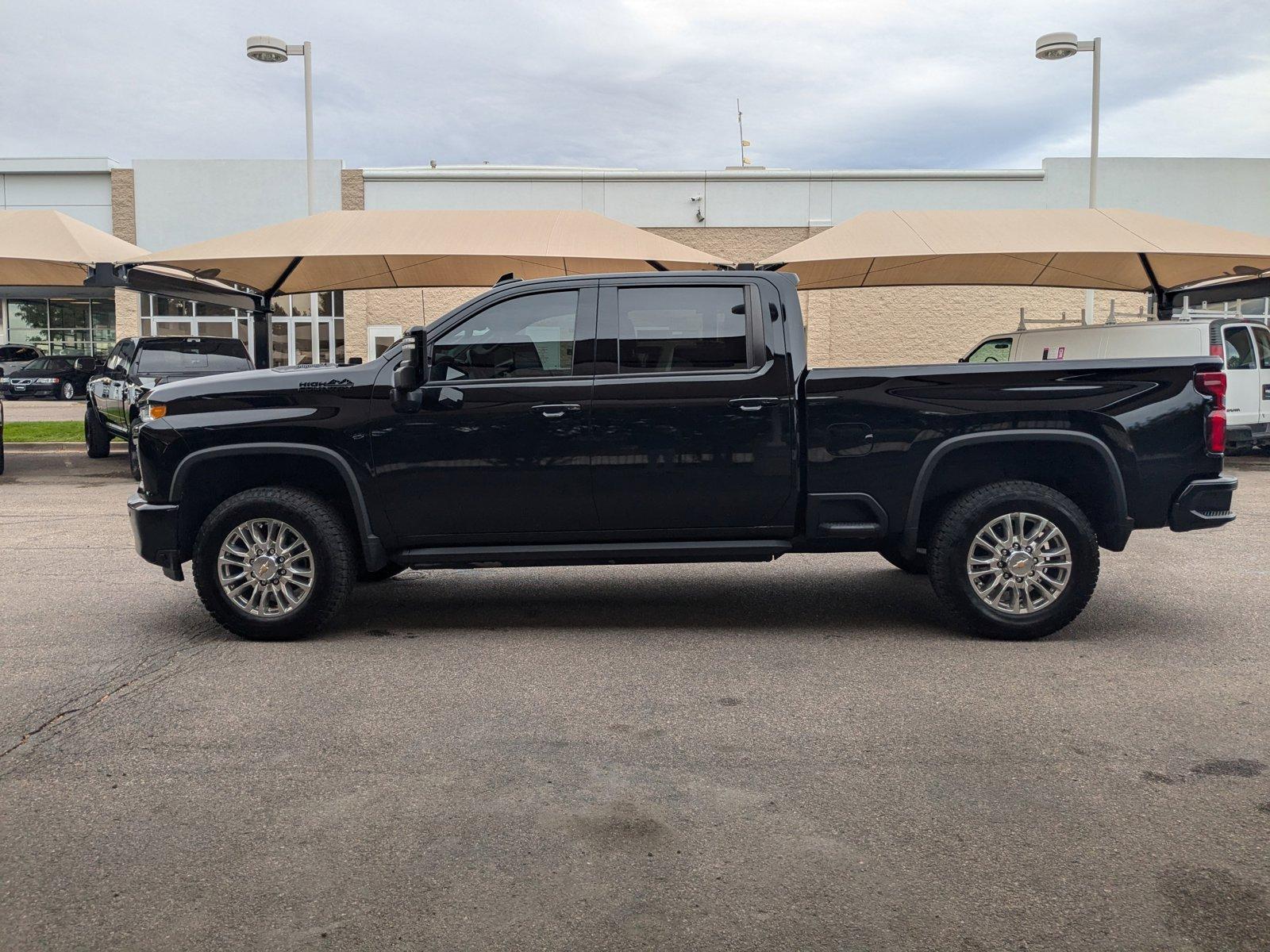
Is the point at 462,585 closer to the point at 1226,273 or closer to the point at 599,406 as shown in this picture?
the point at 599,406

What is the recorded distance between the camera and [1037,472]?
6.22m

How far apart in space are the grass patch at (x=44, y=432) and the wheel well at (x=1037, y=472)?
16.5 metres

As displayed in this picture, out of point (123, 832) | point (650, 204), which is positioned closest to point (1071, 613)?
point (123, 832)

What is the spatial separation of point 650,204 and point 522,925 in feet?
92.6

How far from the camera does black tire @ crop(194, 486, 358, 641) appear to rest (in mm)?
5906

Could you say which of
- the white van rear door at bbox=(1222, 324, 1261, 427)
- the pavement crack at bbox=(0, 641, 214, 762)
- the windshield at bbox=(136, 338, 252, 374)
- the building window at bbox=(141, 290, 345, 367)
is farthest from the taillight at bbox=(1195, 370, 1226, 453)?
the building window at bbox=(141, 290, 345, 367)

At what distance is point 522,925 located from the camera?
2912mm

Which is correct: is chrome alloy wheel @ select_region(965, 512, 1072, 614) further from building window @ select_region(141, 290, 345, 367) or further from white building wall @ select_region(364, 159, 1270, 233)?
building window @ select_region(141, 290, 345, 367)

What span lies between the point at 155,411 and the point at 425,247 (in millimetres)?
9437

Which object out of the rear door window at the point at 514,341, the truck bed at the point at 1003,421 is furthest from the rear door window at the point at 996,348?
the rear door window at the point at 514,341

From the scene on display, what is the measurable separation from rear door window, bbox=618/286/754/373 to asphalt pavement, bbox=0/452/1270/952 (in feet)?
5.01

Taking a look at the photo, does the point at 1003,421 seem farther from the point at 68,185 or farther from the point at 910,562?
the point at 68,185

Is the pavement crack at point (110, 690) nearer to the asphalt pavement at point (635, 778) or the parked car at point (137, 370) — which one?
the asphalt pavement at point (635, 778)

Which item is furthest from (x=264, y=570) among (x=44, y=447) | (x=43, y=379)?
(x=43, y=379)
